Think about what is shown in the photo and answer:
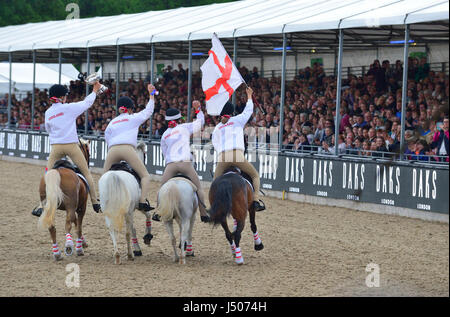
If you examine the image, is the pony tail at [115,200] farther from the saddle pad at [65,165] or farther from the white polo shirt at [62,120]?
the white polo shirt at [62,120]

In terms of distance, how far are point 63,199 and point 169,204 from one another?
164 centimetres

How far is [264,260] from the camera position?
1093cm

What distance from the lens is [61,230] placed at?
44.6ft

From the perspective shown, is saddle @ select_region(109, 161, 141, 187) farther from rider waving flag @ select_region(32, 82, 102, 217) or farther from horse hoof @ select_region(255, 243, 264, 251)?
horse hoof @ select_region(255, 243, 264, 251)

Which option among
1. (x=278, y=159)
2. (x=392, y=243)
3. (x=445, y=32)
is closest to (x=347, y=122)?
(x=278, y=159)

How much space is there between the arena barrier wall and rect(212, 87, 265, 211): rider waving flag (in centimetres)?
149

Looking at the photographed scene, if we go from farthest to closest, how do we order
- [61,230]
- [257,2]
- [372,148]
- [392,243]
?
1. [257,2]
2. [372,148]
3. [61,230]
4. [392,243]

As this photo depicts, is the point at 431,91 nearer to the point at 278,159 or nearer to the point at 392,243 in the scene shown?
the point at 278,159

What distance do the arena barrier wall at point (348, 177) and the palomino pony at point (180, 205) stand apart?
215 centimetres

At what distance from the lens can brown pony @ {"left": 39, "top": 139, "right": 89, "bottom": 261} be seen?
10344 mm

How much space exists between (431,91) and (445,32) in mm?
2665

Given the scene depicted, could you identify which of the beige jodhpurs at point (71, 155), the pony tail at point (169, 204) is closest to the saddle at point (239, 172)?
the pony tail at point (169, 204)

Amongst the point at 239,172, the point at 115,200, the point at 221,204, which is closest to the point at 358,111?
the point at 239,172

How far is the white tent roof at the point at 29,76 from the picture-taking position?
43016mm
